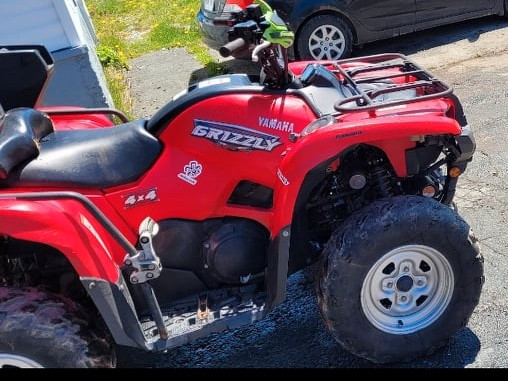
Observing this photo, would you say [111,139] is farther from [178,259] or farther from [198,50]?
[198,50]

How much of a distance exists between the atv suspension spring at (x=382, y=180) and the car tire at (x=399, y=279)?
0.19 meters

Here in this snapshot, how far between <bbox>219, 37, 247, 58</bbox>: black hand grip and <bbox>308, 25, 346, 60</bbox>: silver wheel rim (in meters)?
4.74

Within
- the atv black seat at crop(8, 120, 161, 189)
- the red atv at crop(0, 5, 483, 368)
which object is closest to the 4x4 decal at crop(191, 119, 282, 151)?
the red atv at crop(0, 5, 483, 368)

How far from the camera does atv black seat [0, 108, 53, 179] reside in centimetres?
276

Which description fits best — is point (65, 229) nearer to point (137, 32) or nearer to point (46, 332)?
point (46, 332)

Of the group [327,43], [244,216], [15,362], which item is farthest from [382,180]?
[327,43]

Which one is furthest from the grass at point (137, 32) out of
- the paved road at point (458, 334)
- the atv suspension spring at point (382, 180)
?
the atv suspension spring at point (382, 180)

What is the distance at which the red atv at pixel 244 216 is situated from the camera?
277 cm

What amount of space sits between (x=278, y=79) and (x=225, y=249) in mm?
862

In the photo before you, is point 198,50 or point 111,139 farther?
point 198,50

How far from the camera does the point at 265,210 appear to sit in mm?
3107
